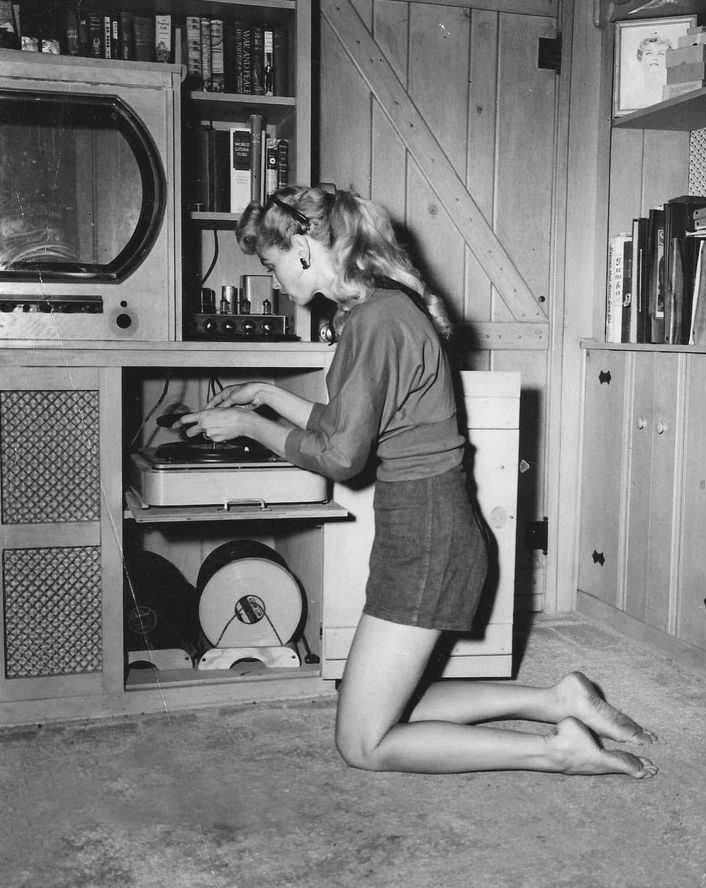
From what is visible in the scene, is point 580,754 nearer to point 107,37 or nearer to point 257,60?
point 257,60

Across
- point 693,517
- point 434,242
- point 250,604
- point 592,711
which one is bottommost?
point 592,711

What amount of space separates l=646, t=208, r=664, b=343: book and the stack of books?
365 millimetres

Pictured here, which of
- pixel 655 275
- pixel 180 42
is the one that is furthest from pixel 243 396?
pixel 655 275

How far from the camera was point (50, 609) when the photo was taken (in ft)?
8.04

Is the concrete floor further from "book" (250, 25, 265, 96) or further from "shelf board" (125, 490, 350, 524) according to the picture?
"book" (250, 25, 265, 96)

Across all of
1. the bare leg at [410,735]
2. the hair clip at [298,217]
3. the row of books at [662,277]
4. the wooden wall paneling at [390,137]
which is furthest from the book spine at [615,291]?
the bare leg at [410,735]

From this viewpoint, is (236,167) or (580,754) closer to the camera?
(580,754)

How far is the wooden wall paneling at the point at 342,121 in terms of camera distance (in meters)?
3.12

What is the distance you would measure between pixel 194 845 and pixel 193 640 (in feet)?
3.38

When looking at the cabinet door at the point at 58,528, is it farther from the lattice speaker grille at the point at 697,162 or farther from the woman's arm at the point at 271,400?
the lattice speaker grille at the point at 697,162

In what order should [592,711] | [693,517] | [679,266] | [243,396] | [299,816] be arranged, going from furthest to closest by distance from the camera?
[679,266] → [693,517] → [243,396] → [592,711] → [299,816]

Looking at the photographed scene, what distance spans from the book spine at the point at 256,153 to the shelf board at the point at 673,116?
122 centimetres

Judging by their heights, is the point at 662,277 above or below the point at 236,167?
below

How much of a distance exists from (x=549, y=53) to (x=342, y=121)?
752 mm
